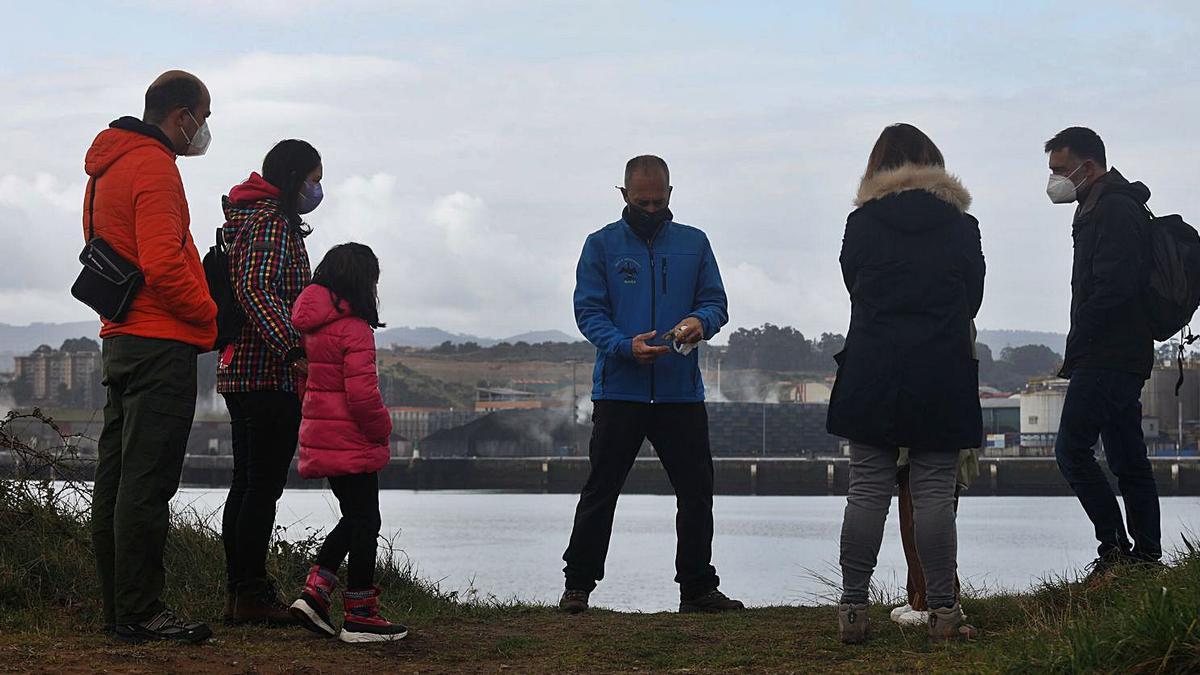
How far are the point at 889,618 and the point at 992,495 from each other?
76.7 meters

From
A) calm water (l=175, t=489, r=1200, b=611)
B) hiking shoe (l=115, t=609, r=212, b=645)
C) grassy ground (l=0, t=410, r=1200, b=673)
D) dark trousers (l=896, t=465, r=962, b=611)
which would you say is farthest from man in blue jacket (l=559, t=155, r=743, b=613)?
hiking shoe (l=115, t=609, r=212, b=645)

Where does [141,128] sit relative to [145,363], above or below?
above

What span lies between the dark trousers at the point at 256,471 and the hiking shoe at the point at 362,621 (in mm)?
447

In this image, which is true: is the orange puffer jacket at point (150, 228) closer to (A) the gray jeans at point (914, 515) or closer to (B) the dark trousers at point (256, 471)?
(B) the dark trousers at point (256, 471)

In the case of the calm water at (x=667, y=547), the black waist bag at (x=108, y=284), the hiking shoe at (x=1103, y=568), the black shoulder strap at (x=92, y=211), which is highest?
the black shoulder strap at (x=92, y=211)

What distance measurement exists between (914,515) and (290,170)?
2.36 m

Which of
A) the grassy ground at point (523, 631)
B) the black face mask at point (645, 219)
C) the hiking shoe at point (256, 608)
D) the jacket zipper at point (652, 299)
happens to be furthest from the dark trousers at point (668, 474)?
the hiking shoe at point (256, 608)

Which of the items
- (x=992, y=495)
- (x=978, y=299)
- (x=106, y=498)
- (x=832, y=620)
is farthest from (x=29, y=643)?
(x=992, y=495)

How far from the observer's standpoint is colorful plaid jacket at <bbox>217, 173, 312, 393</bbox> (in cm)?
460

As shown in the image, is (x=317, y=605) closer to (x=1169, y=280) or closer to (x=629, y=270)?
(x=629, y=270)

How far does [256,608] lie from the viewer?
4.80 metres

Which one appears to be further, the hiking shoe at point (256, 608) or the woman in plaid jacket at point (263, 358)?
the hiking shoe at point (256, 608)

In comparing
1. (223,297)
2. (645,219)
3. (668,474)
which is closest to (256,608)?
(223,297)

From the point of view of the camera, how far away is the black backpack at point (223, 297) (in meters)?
4.70
